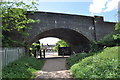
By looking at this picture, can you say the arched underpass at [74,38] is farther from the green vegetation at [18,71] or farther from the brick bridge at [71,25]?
the green vegetation at [18,71]

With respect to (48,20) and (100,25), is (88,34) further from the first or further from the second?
(48,20)

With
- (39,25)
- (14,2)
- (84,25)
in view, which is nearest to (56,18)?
(39,25)

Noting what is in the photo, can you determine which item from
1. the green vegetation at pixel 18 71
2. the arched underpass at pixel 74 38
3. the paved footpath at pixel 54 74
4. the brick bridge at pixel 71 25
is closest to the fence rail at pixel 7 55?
the green vegetation at pixel 18 71

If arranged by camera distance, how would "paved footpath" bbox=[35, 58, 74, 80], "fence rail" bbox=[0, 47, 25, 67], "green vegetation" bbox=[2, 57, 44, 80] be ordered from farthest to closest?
"fence rail" bbox=[0, 47, 25, 67], "paved footpath" bbox=[35, 58, 74, 80], "green vegetation" bbox=[2, 57, 44, 80]

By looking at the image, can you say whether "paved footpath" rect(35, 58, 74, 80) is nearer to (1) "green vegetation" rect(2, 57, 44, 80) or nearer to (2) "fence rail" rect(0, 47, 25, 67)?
(1) "green vegetation" rect(2, 57, 44, 80)

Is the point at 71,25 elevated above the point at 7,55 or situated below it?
above

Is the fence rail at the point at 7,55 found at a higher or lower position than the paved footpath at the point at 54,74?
higher

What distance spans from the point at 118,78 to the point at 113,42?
31.7 feet

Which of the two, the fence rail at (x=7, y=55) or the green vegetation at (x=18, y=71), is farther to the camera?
the fence rail at (x=7, y=55)

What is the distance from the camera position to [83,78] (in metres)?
5.28

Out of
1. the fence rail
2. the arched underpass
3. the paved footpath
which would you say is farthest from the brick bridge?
the paved footpath

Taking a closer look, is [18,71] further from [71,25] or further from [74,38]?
[74,38]

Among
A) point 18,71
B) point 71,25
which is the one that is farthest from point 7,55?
point 71,25

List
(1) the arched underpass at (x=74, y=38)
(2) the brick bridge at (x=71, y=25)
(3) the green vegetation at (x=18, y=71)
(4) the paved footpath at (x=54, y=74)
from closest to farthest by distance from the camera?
(3) the green vegetation at (x=18, y=71) < (4) the paved footpath at (x=54, y=74) < (2) the brick bridge at (x=71, y=25) < (1) the arched underpass at (x=74, y=38)
